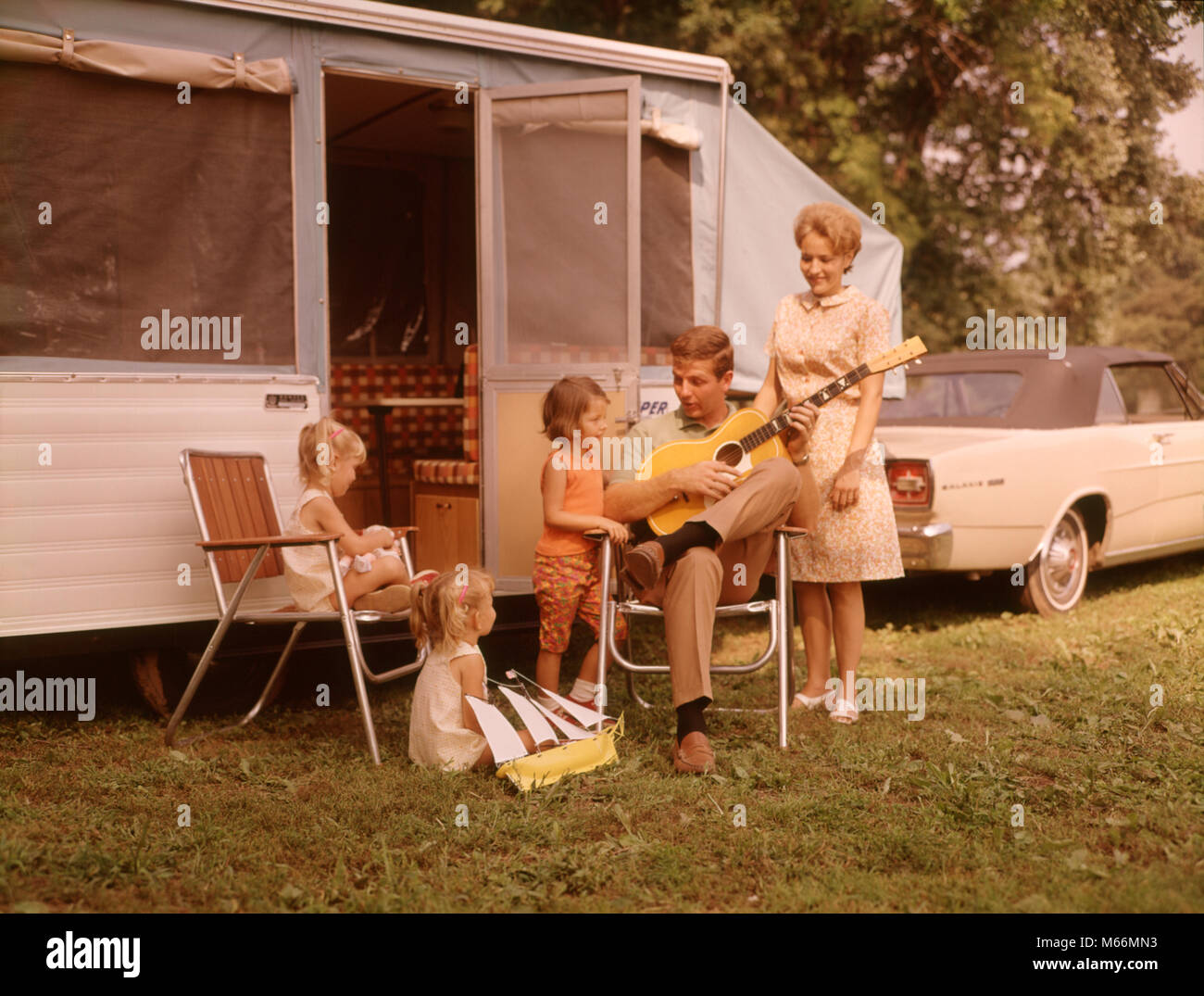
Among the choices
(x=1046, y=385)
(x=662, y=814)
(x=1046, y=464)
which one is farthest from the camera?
(x=1046, y=385)

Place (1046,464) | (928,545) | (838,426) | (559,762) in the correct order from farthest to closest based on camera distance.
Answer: (1046,464) < (928,545) < (838,426) < (559,762)

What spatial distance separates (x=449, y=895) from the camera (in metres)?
2.95

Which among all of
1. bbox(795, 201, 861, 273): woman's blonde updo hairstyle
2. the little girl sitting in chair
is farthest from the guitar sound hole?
the little girl sitting in chair

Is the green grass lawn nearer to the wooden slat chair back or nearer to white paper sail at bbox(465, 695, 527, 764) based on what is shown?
white paper sail at bbox(465, 695, 527, 764)

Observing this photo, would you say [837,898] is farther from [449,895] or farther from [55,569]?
[55,569]

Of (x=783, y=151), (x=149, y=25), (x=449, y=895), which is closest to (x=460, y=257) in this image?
(x=783, y=151)

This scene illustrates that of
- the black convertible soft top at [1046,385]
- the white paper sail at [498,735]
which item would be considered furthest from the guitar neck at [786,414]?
the black convertible soft top at [1046,385]

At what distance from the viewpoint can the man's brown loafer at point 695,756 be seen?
3873 millimetres

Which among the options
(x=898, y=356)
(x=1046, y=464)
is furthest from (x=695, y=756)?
(x=1046, y=464)

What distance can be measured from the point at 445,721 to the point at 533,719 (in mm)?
279

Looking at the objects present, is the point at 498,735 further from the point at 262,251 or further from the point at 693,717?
the point at 262,251

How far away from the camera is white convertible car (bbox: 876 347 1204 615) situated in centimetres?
596

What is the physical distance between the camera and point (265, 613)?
14.1ft

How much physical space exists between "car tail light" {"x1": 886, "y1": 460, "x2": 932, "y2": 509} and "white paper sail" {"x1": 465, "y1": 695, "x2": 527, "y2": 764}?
2.74 meters
